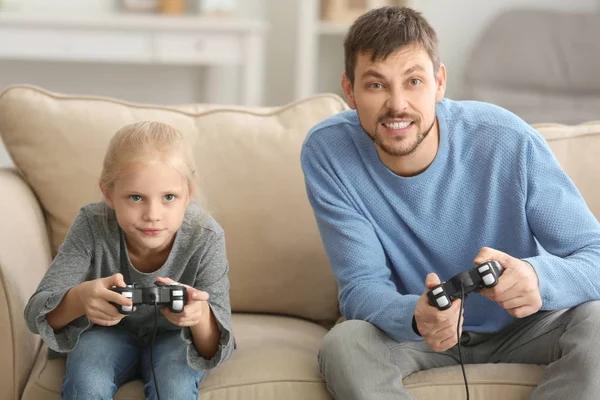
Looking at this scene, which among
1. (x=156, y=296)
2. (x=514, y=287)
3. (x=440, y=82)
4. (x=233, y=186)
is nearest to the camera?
(x=156, y=296)

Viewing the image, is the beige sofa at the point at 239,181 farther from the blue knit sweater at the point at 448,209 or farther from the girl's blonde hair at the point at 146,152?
the girl's blonde hair at the point at 146,152

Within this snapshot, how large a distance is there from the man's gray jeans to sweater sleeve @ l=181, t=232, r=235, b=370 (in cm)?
17

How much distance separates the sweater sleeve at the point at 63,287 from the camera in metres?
1.56

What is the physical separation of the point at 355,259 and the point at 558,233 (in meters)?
0.36

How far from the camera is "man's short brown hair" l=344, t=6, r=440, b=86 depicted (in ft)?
5.46

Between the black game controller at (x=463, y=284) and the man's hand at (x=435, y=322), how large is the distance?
0.8 inches

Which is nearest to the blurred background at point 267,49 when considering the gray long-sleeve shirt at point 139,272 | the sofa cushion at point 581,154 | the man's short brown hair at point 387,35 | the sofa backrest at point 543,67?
the sofa backrest at point 543,67

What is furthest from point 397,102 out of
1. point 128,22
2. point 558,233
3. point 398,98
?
point 128,22

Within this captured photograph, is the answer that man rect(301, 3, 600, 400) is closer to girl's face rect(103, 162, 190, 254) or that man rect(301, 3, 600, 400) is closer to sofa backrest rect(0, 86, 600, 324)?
sofa backrest rect(0, 86, 600, 324)

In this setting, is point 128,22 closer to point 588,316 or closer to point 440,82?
point 440,82

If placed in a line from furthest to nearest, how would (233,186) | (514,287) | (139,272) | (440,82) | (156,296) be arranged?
(233,186)
(440,82)
(139,272)
(514,287)
(156,296)

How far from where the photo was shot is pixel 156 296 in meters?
1.42

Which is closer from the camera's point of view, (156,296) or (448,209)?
(156,296)

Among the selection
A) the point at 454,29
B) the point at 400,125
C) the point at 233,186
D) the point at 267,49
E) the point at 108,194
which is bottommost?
the point at 267,49
